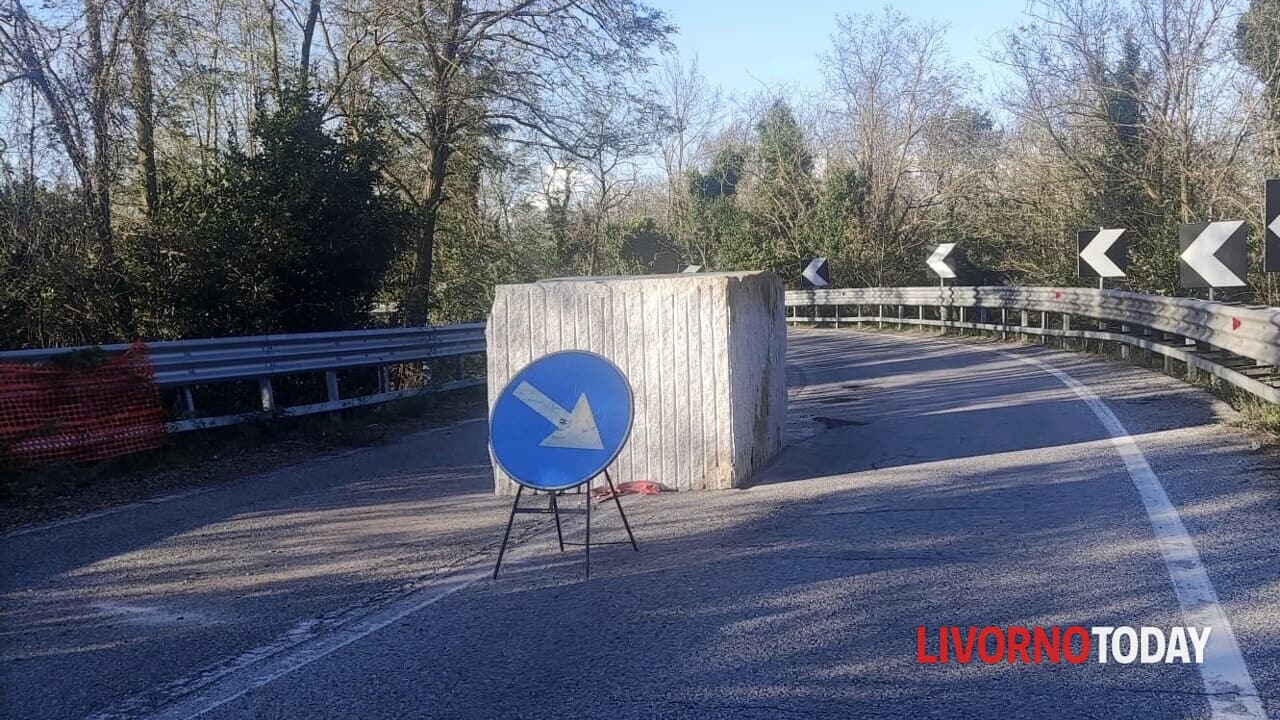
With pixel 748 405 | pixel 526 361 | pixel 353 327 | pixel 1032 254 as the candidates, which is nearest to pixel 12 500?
pixel 526 361

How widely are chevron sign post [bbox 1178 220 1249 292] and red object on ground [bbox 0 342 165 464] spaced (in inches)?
481

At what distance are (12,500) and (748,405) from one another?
593 cm

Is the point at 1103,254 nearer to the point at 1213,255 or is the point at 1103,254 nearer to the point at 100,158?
the point at 1213,255

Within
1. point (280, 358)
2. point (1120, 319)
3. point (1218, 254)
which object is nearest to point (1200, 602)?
point (280, 358)

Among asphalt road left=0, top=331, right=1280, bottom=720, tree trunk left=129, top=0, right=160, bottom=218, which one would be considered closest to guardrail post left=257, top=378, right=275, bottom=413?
asphalt road left=0, top=331, right=1280, bottom=720

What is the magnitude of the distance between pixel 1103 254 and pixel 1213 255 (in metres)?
5.89

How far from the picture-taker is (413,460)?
10.5 metres

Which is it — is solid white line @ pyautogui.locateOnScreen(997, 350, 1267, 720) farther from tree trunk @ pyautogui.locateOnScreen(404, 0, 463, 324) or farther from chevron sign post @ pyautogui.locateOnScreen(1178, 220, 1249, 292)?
tree trunk @ pyautogui.locateOnScreen(404, 0, 463, 324)

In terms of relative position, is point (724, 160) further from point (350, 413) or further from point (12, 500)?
point (12, 500)

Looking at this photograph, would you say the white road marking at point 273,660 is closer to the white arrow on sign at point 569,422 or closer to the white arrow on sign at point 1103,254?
the white arrow on sign at point 569,422

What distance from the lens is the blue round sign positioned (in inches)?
241

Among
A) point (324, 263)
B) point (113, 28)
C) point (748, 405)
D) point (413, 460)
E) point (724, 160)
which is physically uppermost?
point (724, 160)

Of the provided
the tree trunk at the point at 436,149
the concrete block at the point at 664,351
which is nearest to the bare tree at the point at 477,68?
the tree trunk at the point at 436,149

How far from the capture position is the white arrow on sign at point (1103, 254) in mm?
19094
